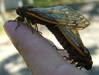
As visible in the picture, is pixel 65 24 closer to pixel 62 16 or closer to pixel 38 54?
pixel 62 16

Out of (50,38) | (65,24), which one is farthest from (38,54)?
(50,38)

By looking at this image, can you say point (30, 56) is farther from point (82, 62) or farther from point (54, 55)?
point (82, 62)

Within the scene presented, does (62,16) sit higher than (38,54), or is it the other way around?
(62,16)

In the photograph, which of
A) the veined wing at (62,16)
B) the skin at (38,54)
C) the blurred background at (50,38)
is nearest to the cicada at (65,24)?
the veined wing at (62,16)

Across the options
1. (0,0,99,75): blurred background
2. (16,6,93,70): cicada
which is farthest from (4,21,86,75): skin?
(0,0,99,75): blurred background

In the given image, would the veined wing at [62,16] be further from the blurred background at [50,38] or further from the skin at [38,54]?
the blurred background at [50,38]

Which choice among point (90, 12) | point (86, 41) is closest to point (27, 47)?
point (86, 41)
